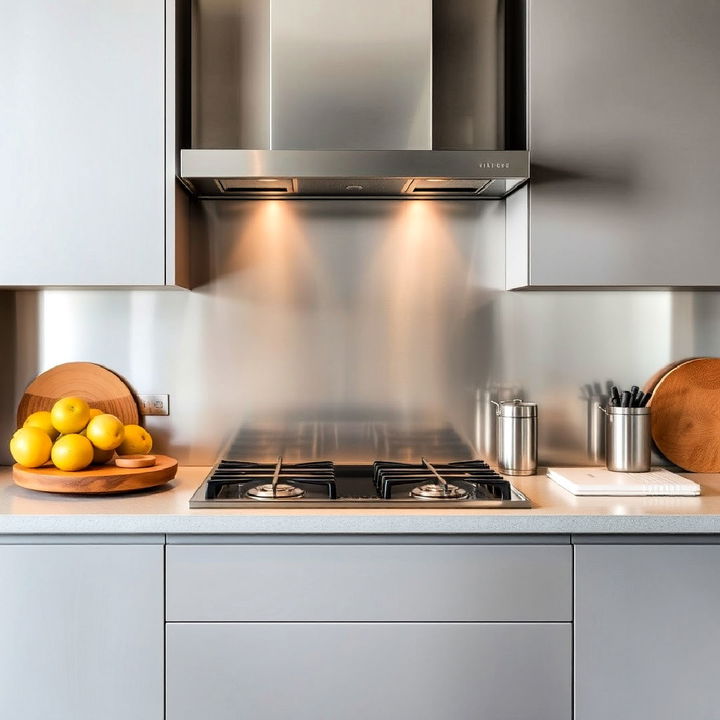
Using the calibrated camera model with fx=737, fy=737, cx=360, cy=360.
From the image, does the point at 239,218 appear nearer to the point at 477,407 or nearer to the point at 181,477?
the point at 181,477

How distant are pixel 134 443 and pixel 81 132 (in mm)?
833

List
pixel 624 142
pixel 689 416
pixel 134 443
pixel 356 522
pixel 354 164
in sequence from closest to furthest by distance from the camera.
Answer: pixel 356 522 < pixel 354 164 < pixel 624 142 < pixel 134 443 < pixel 689 416

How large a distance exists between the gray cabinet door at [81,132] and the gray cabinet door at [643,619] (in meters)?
1.36

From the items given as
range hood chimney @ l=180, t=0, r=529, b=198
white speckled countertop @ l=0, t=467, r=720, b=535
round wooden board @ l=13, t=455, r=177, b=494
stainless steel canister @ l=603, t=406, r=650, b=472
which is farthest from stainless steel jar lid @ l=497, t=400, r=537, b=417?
round wooden board @ l=13, t=455, r=177, b=494

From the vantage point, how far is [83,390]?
88.7 inches

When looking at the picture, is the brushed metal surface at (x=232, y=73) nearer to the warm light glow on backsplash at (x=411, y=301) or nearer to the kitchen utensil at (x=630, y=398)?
the warm light glow on backsplash at (x=411, y=301)

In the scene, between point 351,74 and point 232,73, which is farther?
point 232,73

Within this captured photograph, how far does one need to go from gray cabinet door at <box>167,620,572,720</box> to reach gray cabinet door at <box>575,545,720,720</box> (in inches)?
2.6

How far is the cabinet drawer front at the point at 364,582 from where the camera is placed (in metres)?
1.66

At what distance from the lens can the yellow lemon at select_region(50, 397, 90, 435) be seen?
76.3 inches

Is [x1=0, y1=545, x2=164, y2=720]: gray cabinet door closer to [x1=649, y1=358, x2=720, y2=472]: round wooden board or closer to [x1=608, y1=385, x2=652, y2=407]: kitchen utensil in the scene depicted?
[x1=608, y1=385, x2=652, y2=407]: kitchen utensil

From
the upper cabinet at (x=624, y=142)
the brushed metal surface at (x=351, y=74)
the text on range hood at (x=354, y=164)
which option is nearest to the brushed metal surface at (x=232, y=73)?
the brushed metal surface at (x=351, y=74)

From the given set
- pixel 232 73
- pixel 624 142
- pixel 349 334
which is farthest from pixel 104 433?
pixel 624 142

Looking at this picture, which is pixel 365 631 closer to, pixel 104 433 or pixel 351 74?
pixel 104 433
